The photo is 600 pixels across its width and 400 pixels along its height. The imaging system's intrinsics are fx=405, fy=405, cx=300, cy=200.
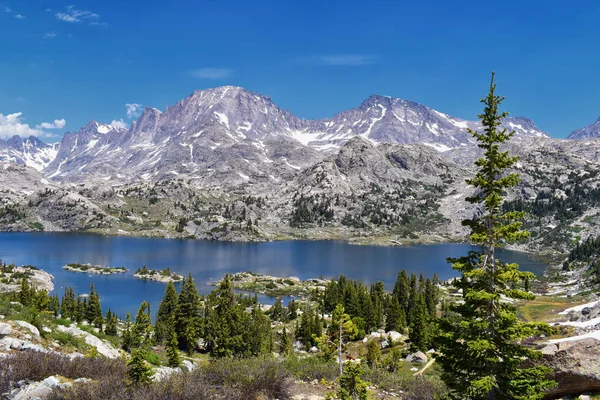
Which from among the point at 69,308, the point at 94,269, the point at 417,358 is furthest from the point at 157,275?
the point at 417,358

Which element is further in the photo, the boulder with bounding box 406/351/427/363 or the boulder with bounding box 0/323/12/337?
the boulder with bounding box 406/351/427/363

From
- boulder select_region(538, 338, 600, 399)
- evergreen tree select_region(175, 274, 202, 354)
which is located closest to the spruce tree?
boulder select_region(538, 338, 600, 399)

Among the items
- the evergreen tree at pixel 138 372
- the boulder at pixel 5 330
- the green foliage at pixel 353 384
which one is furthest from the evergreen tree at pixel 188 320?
the green foliage at pixel 353 384

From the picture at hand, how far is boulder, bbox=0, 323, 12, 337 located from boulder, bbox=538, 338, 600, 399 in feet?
87.2

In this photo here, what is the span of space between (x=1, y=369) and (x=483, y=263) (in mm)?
19420

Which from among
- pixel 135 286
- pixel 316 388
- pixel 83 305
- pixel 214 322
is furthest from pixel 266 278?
pixel 316 388

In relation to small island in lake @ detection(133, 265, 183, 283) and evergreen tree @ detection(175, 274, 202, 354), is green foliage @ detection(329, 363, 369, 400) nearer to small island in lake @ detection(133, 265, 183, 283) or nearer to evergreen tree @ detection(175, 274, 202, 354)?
evergreen tree @ detection(175, 274, 202, 354)

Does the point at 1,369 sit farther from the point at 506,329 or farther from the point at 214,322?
the point at 214,322

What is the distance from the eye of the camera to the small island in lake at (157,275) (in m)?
163

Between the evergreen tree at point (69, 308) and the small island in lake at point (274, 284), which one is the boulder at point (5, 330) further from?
the small island in lake at point (274, 284)

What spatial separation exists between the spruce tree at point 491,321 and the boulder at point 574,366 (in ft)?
2.18

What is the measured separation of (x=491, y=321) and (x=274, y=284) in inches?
5758

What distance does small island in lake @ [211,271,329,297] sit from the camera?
150 metres

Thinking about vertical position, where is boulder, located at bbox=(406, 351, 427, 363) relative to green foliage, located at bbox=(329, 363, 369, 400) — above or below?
below
